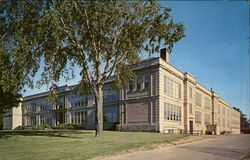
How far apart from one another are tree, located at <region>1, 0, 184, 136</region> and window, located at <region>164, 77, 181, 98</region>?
1290 centimetres

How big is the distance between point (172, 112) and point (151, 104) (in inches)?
171

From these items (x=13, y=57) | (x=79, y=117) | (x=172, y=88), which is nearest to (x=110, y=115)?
(x=79, y=117)

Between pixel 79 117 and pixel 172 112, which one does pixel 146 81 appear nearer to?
pixel 172 112

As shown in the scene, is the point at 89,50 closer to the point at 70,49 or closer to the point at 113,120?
the point at 70,49

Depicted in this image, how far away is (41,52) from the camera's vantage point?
19766 millimetres

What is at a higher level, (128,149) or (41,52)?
(41,52)

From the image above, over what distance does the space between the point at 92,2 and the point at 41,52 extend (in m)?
5.82

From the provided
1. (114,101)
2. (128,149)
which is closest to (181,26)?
(128,149)

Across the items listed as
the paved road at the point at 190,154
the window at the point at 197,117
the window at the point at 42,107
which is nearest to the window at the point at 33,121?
the window at the point at 42,107

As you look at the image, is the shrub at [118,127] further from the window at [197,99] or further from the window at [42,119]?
the window at [42,119]

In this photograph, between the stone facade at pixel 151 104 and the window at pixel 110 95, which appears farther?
the window at pixel 110 95

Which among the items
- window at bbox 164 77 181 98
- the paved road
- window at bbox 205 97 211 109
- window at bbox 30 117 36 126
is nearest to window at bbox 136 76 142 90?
window at bbox 164 77 181 98

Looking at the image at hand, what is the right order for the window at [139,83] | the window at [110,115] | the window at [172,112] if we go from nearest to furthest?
the window at [172,112] < the window at [139,83] < the window at [110,115]

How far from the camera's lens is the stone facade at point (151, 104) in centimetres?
3200
